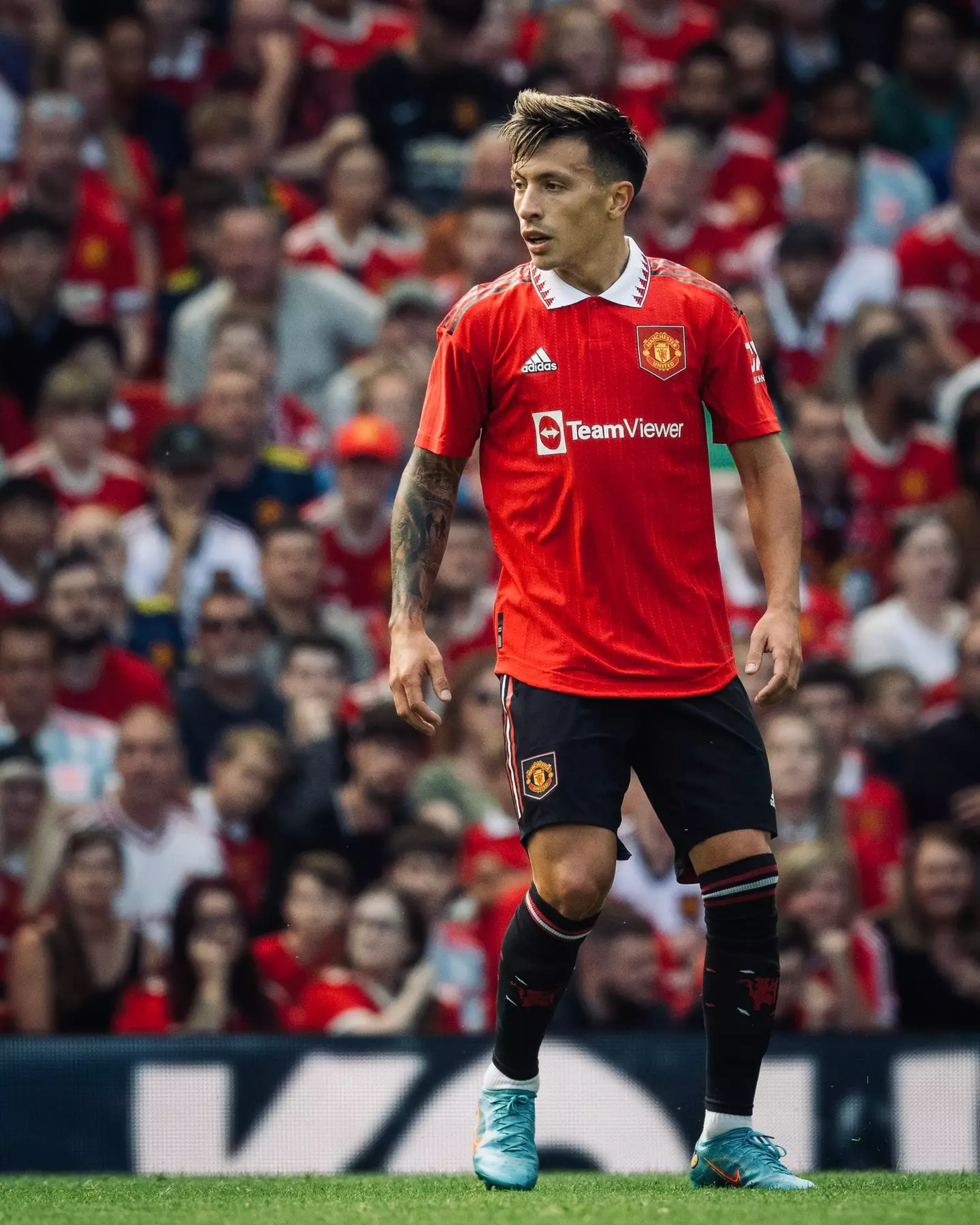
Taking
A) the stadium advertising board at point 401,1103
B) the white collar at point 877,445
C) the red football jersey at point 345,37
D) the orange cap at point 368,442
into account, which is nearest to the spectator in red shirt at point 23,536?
the orange cap at point 368,442

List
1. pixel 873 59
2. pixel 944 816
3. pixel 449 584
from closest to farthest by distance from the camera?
pixel 944 816 < pixel 449 584 < pixel 873 59

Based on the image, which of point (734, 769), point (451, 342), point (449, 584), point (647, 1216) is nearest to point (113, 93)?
point (449, 584)

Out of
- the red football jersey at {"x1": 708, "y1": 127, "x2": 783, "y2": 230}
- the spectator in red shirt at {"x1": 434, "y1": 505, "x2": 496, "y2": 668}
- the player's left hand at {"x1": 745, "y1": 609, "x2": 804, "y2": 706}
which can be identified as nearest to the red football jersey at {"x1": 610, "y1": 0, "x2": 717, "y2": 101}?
the red football jersey at {"x1": 708, "y1": 127, "x2": 783, "y2": 230}

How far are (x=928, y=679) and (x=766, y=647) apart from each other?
4.42 m

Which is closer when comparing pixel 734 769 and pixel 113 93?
pixel 734 769

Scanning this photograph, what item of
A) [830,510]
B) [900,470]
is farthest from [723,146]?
[830,510]

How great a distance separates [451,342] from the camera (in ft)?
14.3

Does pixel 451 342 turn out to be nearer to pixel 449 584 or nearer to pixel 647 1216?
pixel 647 1216

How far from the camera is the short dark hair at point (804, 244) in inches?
384

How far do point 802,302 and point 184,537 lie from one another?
336 cm

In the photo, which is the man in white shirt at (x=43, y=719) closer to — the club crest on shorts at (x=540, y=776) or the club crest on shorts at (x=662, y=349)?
the club crest on shorts at (x=540, y=776)

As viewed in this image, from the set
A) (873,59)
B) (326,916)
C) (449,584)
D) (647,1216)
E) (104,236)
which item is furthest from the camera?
(873,59)

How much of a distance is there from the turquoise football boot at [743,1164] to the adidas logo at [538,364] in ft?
5.50

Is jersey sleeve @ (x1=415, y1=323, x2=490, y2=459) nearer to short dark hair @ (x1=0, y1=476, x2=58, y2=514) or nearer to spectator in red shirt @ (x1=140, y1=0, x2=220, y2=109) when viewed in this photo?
short dark hair @ (x1=0, y1=476, x2=58, y2=514)
